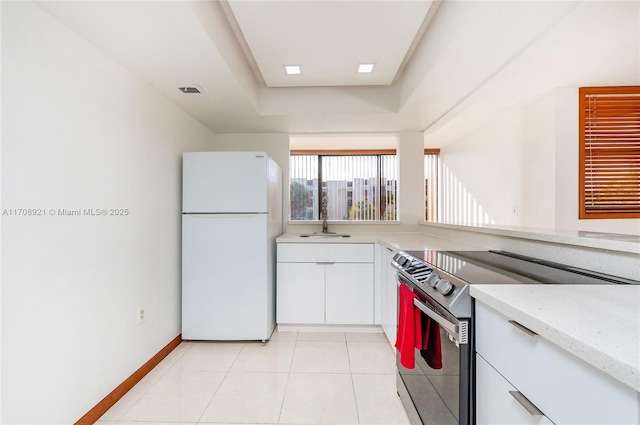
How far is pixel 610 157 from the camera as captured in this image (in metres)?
2.69

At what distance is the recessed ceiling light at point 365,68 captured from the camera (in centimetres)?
215

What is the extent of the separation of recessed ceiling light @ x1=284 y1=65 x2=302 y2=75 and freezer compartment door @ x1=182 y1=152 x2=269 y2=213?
70 centimetres

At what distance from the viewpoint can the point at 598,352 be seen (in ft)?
1.65

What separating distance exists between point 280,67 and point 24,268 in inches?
75.6

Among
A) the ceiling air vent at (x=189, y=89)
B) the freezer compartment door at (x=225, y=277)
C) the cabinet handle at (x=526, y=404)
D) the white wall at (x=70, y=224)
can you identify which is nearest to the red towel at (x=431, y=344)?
the cabinet handle at (x=526, y=404)

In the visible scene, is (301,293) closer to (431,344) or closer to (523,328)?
(431,344)

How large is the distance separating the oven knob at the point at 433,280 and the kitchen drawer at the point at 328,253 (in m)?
1.45

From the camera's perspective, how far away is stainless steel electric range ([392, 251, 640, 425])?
975 millimetres

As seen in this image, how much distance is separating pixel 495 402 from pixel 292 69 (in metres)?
2.30

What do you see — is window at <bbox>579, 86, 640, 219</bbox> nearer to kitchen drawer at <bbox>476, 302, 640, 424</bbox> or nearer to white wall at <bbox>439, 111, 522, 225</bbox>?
white wall at <bbox>439, 111, 522, 225</bbox>

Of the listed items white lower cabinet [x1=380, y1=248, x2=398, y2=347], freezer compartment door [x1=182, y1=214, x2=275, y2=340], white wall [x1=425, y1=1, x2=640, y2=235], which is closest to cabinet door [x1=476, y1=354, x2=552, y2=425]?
white lower cabinet [x1=380, y1=248, x2=398, y2=347]

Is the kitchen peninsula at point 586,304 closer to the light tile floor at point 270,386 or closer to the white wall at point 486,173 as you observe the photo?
the light tile floor at point 270,386

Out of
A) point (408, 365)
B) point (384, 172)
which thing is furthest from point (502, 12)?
point (384, 172)

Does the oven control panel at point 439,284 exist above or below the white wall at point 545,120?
below
